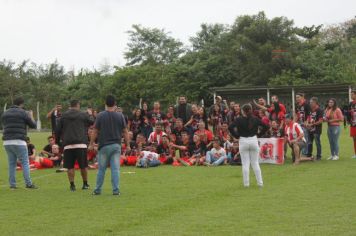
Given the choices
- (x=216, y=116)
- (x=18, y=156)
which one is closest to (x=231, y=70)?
(x=216, y=116)

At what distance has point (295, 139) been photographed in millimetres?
18359

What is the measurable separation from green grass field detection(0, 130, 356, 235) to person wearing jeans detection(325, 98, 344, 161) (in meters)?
2.85

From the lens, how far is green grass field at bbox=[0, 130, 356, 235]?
8.80m

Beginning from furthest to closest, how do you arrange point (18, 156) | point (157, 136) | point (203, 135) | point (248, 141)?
point (157, 136) → point (203, 135) → point (18, 156) → point (248, 141)

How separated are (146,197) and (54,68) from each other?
65.7m

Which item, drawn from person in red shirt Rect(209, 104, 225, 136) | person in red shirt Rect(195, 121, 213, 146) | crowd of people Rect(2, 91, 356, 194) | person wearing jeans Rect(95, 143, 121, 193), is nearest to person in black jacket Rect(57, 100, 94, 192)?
person wearing jeans Rect(95, 143, 121, 193)

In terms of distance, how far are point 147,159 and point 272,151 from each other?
3.66 meters

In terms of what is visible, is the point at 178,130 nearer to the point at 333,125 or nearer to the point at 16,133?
the point at 333,125

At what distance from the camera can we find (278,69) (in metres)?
58.2

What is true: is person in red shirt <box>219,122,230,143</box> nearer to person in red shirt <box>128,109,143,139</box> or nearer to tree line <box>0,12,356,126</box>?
person in red shirt <box>128,109,143,139</box>

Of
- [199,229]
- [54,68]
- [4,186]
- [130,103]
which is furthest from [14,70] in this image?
[199,229]

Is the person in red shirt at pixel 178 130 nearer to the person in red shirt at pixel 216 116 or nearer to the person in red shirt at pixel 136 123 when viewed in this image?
the person in red shirt at pixel 216 116

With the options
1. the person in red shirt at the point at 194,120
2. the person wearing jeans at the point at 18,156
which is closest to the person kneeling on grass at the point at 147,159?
the person in red shirt at the point at 194,120

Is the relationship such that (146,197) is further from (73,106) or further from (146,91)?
(146,91)
